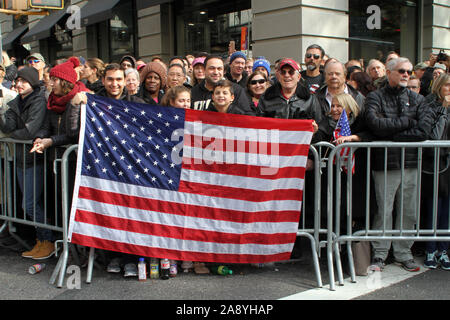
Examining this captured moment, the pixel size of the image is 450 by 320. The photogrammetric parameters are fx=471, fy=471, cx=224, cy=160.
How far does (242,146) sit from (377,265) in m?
1.90

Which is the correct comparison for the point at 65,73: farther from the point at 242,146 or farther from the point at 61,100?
the point at 242,146

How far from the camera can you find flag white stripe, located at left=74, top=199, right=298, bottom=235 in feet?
15.1

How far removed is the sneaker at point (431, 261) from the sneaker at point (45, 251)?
13.5ft

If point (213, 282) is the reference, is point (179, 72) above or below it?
above

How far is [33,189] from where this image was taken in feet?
17.5

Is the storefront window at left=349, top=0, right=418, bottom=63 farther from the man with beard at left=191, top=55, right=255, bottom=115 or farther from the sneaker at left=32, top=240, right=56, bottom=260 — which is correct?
the sneaker at left=32, top=240, right=56, bottom=260

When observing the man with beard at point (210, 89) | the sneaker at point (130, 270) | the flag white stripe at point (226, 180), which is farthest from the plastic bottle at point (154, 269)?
the man with beard at point (210, 89)

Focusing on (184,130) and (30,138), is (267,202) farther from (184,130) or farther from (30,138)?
(30,138)

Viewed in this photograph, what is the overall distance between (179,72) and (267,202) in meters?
2.71

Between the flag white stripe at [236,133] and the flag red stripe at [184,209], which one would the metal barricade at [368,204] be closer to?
the flag red stripe at [184,209]

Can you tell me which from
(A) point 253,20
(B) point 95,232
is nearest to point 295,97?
(B) point 95,232

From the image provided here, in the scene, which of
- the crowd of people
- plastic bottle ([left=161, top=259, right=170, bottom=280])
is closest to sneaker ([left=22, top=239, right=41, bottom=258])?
the crowd of people

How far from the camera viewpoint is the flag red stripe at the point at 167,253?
4590 millimetres
